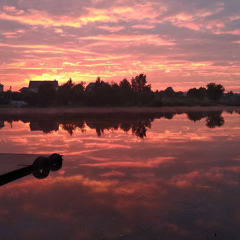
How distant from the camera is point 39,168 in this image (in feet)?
42.8

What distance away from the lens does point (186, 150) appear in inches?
702

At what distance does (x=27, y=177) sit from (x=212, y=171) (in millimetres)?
7678

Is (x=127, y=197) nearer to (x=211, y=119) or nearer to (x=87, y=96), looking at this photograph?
(x=211, y=119)

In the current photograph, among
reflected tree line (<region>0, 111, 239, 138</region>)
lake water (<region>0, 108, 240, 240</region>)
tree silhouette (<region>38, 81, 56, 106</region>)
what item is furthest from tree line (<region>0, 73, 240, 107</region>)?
lake water (<region>0, 108, 240, 240</region>)

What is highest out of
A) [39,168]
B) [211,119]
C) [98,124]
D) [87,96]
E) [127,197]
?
[87,96]

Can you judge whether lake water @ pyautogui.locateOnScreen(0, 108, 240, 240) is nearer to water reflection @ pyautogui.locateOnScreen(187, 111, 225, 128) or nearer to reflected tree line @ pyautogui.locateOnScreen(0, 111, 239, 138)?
reflected tree line @ pyautogui.locateOnScreen(0, 111, 239, 138)

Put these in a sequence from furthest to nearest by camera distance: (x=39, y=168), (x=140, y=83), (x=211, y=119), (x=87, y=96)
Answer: (x=140, y=83)
(x=87, y=96)
(x=211, y=119)
(x=39, y=168)

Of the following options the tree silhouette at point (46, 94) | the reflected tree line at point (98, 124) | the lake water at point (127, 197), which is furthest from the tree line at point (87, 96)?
the lake water at point (127, 197)

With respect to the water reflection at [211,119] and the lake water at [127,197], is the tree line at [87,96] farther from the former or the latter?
the lake water at [127,197]

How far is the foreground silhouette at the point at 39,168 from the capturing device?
12266mm

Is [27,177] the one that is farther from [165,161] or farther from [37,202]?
[165,161]

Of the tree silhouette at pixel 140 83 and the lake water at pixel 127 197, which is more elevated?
the tree silhouette at pixel 140 83

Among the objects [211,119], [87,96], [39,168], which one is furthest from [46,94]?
[39,168]

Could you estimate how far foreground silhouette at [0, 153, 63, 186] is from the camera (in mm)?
12266
